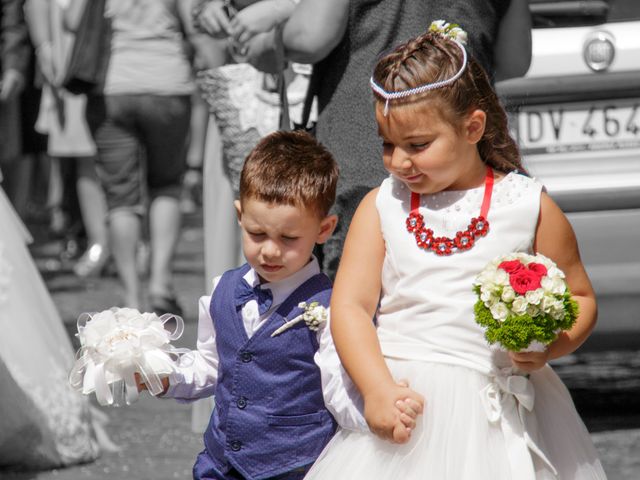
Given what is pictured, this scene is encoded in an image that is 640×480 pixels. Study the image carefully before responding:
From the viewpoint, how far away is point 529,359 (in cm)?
308

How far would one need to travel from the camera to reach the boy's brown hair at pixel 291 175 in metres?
3.33

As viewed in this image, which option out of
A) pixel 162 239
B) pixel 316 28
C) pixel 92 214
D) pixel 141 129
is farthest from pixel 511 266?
pixel 92 214

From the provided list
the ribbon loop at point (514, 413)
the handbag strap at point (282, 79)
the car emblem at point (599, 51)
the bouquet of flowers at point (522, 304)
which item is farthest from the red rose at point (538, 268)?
the car emblem at point (599, 51)

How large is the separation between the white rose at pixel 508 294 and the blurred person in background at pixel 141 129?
602 centimetres

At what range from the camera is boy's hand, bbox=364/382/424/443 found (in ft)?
10.0

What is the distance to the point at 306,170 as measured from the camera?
11.1 ft

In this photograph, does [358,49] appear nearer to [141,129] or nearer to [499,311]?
[499,311]

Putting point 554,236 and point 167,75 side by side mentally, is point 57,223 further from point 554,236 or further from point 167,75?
point 554,236

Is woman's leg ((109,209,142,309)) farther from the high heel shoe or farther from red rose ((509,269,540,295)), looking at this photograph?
red rose ((509,269,540,295))

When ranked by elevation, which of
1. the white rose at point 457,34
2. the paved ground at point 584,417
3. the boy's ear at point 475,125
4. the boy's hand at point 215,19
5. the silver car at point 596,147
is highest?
the white rose at point 457,34

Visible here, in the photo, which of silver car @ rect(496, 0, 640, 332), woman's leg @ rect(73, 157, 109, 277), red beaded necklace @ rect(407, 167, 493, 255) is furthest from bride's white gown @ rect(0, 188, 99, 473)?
woman's leg @ rect(73, 157, 109, 277)

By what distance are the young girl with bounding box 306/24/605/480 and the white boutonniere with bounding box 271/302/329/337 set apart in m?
0.14

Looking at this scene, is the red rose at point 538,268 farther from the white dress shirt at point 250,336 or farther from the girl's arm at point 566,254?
the white dress shirt at point 250,336

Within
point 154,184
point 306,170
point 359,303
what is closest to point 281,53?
point 306,170
